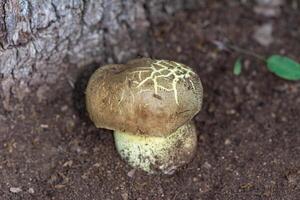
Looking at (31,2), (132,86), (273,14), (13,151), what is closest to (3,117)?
(13,151)

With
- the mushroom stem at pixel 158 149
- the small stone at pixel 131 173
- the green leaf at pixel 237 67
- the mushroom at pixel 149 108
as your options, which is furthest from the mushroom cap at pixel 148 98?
the green leaf at pixel 237 67

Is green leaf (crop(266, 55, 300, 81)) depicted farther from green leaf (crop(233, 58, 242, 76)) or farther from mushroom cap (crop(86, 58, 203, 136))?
mushroom cap (crop(86, 58, 203, 136))

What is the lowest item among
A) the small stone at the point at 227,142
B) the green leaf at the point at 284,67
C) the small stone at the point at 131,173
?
the small stone at the point at 227,142

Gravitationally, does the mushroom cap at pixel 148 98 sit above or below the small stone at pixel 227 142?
above

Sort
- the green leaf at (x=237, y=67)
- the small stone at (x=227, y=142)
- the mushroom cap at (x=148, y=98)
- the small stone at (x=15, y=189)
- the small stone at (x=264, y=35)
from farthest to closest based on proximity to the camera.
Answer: the small stone at (x=264, y=35) < the green leaf at (x=237, y=67) < the small stone at (x=227, y=142) < the small stone at (x=15, y=189) < the mushroom cap at (x=148, y=98)

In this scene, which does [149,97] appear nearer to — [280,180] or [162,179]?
[162,179]

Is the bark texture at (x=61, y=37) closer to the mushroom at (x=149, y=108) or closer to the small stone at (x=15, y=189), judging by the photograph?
the mushroom at (x=149, y=108)

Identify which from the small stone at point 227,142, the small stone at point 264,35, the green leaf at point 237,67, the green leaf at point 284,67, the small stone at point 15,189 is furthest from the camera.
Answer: the small stone at point 264,35
